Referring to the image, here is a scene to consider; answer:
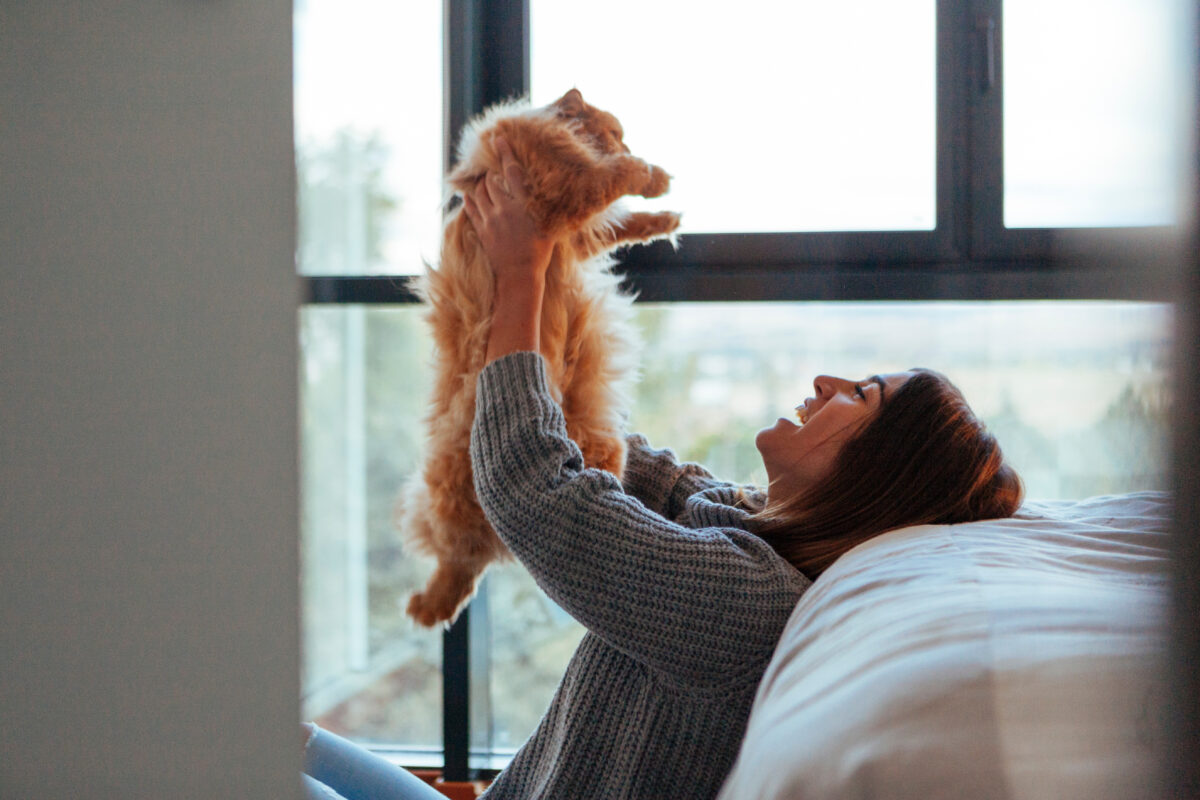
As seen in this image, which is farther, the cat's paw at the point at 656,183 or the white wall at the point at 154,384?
the cat's paw at the point at 656,183

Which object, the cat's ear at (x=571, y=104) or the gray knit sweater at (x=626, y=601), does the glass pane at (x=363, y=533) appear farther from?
the cat's ear at (x=571, y=104)

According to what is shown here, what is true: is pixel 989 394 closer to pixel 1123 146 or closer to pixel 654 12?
pixel 654 12

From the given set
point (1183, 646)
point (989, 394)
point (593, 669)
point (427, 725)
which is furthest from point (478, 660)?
point (1183, 646)

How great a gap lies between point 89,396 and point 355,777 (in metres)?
0.96

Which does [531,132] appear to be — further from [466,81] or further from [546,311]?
[466,81]

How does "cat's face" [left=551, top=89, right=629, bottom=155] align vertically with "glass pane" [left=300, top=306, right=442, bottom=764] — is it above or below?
above

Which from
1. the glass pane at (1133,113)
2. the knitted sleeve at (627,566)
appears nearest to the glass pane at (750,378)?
the knitted sleeve at (627,566)

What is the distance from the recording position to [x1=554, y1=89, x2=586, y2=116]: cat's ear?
109 centimetres

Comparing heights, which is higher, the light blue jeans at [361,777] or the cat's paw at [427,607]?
the cat's paw at [427,607]

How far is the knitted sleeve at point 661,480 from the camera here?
126cm

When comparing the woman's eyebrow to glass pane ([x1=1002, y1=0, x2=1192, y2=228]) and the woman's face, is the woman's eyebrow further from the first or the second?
glass pane ([x1=1002, y1=0, x2=1192, y2=228])

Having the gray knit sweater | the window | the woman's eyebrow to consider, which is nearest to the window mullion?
the window

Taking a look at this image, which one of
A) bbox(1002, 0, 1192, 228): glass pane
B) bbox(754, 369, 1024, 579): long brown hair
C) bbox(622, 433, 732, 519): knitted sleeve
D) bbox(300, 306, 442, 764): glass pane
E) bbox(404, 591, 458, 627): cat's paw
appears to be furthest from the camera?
bbox(622, 433, 732, 519): knitted sleeve

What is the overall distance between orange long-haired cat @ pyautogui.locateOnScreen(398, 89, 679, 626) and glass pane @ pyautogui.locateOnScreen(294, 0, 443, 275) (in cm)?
10
